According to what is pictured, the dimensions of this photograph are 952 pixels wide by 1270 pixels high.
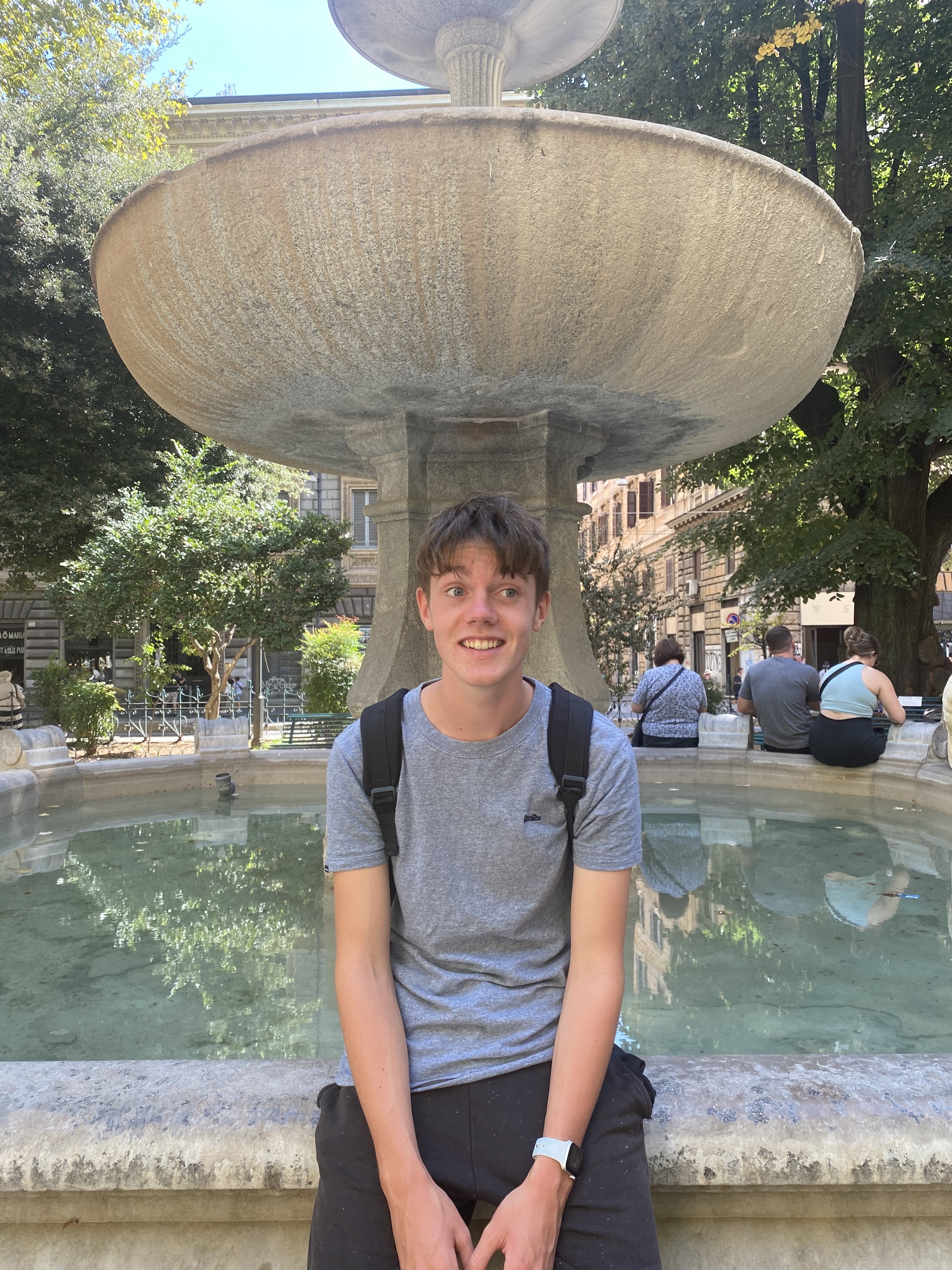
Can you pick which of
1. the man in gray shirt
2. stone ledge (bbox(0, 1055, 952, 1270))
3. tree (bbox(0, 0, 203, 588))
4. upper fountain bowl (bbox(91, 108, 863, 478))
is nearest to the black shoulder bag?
the man in gray shirt

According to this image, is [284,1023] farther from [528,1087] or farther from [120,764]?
[120,764]

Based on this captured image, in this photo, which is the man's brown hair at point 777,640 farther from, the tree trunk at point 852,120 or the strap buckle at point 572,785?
the tree trunk at point 852,120

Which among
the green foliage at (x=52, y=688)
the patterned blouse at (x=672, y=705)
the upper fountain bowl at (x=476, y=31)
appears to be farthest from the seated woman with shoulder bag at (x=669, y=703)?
the green foliage at (x=52, y=688)

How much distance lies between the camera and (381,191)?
3039 millimetres

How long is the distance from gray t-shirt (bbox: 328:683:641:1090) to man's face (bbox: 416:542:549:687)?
12cm

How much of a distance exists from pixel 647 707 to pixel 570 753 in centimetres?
603

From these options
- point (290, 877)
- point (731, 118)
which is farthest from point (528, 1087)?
point (731, 118)

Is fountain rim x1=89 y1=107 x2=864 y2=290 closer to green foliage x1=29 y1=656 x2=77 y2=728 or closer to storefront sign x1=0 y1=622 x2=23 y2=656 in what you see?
green foliage x1=29 y1=656 x2=77 y2=728

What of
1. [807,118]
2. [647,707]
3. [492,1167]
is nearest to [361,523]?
[807,118]

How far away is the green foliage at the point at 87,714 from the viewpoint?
15383 mm

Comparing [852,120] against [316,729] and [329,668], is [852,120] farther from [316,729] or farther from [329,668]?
[329,668]

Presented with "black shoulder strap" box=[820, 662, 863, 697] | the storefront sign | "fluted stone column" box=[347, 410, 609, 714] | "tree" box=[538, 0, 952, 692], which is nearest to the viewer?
"fluted stone column" box=[347, 410, 609, 714]

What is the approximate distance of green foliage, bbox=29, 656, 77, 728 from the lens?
1727 centimetres

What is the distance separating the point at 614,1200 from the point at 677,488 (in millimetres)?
13533
